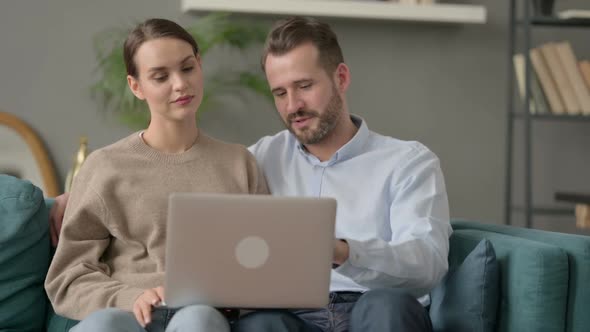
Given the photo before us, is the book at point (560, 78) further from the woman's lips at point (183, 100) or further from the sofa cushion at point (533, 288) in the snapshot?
the woman's lips at point (183, 100)

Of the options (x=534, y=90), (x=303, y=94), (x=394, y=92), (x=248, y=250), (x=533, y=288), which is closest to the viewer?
(x=248, y=250)

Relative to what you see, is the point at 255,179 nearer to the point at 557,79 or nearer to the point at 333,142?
the point at 333,142

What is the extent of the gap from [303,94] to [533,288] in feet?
2.36

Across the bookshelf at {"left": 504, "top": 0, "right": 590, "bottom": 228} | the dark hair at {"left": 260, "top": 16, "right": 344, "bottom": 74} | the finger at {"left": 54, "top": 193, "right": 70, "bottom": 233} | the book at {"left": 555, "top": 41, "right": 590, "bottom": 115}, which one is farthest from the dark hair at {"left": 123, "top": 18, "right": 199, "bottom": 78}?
the book at {"left": 555, "top": 41, "right": 590, "bottom": 115}

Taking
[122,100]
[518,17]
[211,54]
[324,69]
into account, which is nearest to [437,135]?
[518,17]

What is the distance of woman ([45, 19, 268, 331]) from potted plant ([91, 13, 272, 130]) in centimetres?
136

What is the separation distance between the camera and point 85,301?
5.93 ft

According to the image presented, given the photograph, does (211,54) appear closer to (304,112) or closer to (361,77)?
(361,77)

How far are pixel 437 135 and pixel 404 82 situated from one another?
0.93ft

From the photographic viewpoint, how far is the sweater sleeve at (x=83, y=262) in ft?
5.92

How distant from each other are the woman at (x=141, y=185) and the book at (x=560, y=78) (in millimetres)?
2084

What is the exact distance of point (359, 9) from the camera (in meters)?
3.63

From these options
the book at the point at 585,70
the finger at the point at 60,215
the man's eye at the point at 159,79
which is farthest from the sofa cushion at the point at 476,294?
the book at the point at 585,70

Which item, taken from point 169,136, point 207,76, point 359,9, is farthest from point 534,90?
point 169,136
